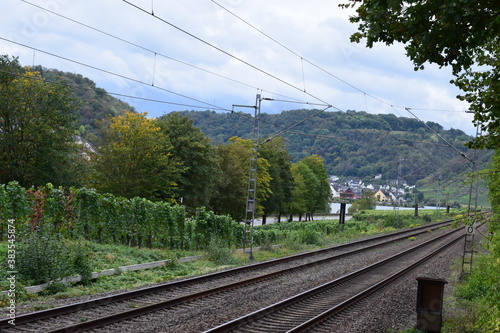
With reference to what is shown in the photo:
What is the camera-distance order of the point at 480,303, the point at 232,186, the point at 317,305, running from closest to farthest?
the point at 317,305
the point at 480,303
the point at 232,186

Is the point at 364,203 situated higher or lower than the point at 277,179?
lower

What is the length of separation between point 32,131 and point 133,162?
8.58m

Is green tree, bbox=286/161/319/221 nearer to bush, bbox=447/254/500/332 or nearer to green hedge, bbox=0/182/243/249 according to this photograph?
green hedge, bbox=0/182/243/249

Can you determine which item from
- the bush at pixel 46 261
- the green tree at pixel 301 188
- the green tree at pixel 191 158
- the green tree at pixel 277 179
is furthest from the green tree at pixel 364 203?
the bush at pixel 46 261

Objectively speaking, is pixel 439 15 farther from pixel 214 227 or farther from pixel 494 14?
pixel 214 227

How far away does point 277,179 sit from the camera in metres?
71.4

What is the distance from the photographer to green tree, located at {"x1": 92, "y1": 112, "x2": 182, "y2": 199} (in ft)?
132

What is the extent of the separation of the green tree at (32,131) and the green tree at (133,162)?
384cm

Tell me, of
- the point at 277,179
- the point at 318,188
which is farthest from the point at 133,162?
the point at 318,188

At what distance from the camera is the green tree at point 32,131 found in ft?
114

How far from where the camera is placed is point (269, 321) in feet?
38.7

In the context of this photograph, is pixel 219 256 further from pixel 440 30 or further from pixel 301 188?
pixel 301 188

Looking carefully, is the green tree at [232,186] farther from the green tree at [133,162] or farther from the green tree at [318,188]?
the green tree at [318,188]

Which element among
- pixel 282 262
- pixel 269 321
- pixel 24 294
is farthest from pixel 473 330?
pixel 282 262
